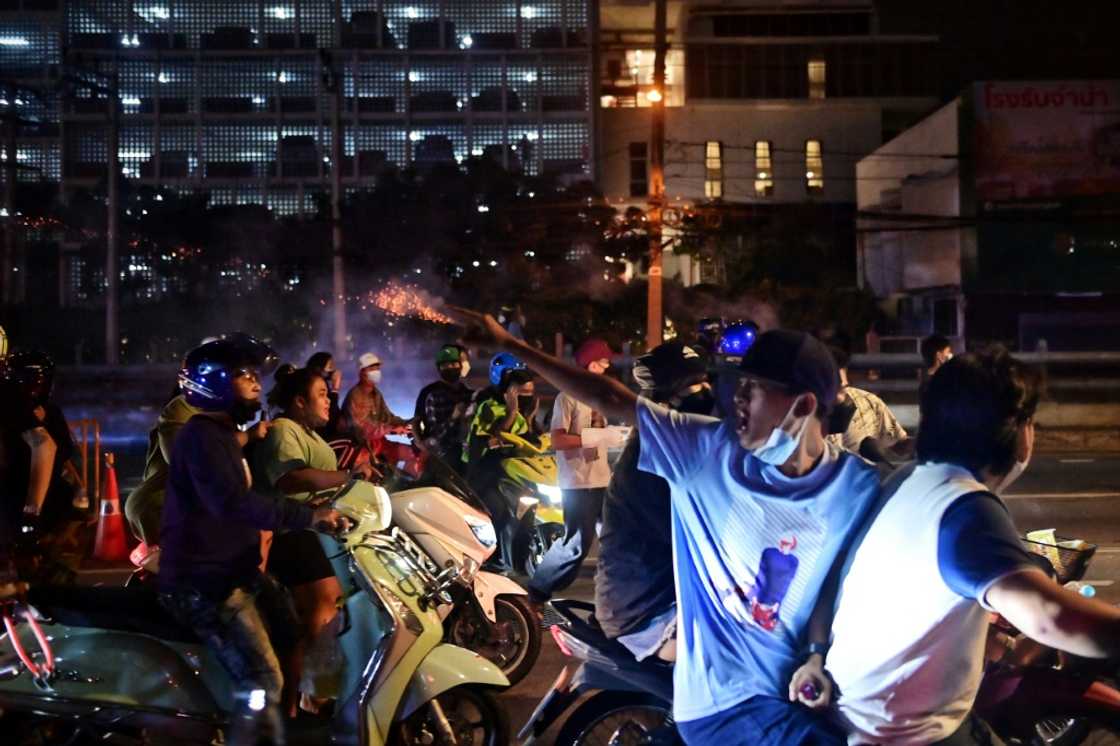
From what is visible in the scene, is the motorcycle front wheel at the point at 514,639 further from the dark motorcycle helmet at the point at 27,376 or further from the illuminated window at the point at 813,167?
the illuminated window at the point at 813,167

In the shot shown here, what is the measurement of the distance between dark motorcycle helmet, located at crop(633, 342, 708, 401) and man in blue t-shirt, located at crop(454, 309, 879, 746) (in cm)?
114

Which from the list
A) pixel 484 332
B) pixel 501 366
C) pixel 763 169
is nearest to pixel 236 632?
pixel 484 332

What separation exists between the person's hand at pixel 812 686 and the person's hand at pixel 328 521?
2.20m

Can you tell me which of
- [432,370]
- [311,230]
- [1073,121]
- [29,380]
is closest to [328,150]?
[311,230]

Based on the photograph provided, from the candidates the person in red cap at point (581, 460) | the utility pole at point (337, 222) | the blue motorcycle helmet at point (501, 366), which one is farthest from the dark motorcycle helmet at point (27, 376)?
the utility pole at point (337, 222)

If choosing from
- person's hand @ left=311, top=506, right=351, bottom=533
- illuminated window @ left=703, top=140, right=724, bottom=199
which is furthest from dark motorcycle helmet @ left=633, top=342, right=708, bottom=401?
illuminated window @ left=703, top=140, right=724, bottom=199

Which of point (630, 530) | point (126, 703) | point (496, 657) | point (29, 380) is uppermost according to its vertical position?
point (29, 380)

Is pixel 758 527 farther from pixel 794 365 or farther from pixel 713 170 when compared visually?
pixel 713 170

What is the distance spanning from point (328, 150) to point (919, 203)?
22139mm

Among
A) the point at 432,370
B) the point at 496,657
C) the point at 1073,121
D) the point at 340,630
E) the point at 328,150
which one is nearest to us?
A: the point at 340,630

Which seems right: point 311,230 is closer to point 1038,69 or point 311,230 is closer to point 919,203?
point 919,203

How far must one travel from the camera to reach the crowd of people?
2.62 metres

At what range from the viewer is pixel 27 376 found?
19.6 feet

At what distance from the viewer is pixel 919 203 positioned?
4000cm
